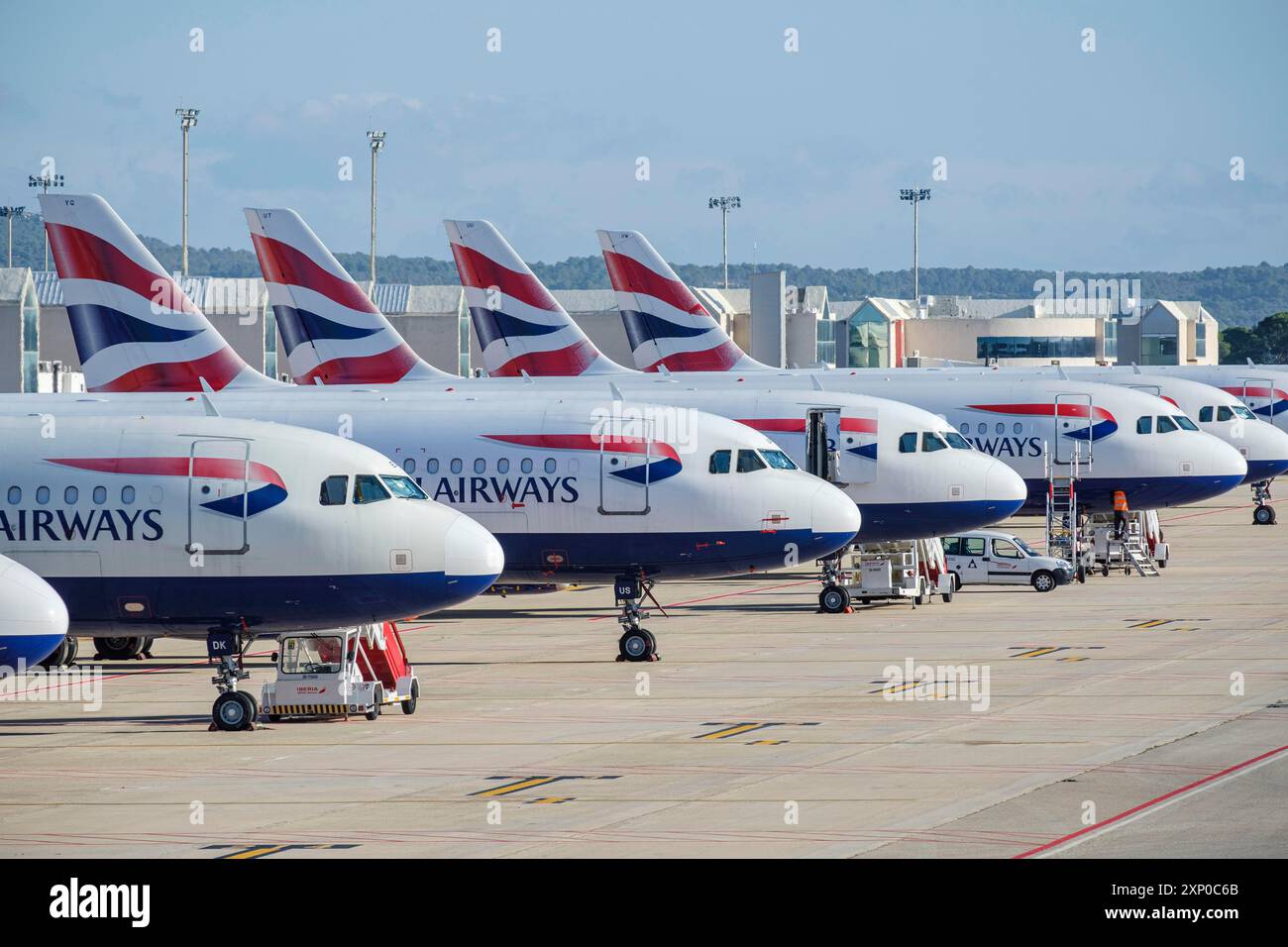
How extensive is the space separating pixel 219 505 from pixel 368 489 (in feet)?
8.23

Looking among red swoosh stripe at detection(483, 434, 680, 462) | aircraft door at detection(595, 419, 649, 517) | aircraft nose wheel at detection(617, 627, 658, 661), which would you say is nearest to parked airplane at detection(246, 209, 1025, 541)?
red swoosh stripe at detection(483, 434, 680, 462)

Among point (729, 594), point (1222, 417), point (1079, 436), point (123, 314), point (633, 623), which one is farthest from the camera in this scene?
point (1222, 417)

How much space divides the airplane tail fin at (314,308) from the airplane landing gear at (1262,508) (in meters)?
41.3

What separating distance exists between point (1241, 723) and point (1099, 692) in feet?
13.9

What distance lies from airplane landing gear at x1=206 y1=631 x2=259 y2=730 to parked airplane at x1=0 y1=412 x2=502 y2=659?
0.24 meters

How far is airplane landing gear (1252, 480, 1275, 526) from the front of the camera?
8512cm

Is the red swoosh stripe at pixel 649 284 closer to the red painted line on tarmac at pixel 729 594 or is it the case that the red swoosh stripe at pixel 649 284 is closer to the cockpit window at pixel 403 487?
the red painted line on tarmac at pixel 729 594

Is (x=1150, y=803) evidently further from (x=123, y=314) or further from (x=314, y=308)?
(x=314, y=308)

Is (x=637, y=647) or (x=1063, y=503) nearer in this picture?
(x=637, y=647)

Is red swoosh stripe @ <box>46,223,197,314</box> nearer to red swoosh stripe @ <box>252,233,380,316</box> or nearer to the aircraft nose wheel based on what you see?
red swoosh stripe @ <box>252,233,380,316</box>

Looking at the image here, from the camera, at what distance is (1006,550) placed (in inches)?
2354

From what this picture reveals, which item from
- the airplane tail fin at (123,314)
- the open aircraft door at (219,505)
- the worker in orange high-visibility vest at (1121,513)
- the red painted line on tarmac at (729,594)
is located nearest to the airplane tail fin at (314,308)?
the airplane tail fin at (123,314)

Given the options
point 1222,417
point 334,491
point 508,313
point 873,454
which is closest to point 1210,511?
point 1222,417
